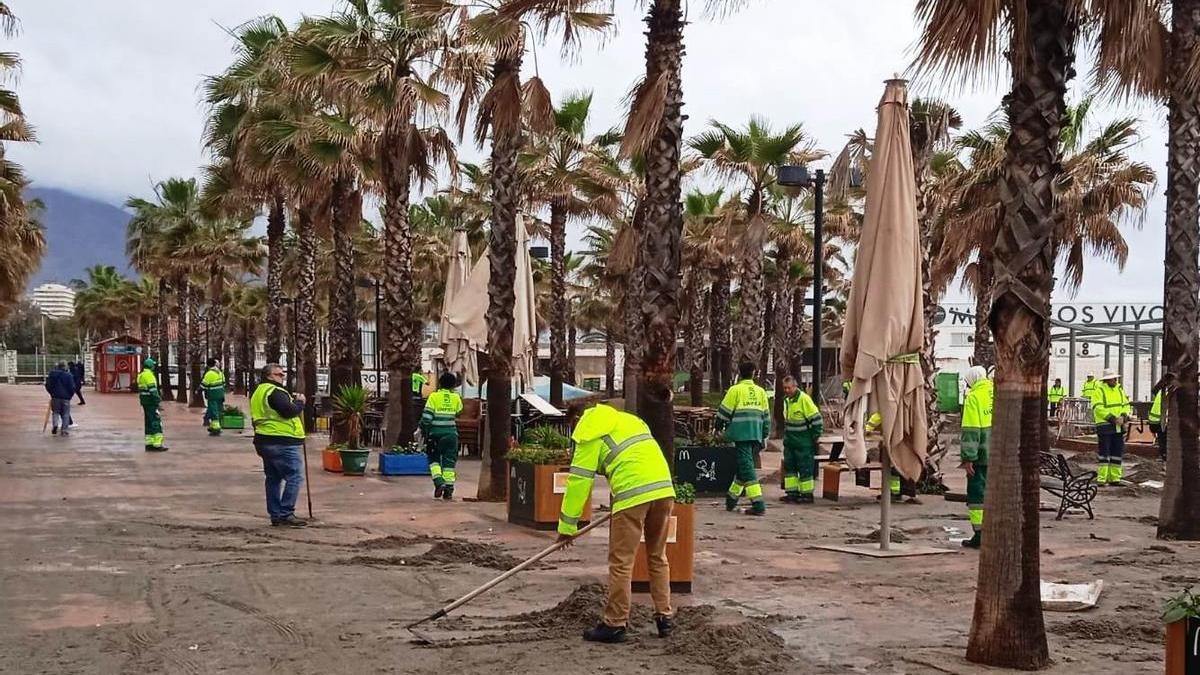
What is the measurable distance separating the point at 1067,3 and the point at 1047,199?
113cm

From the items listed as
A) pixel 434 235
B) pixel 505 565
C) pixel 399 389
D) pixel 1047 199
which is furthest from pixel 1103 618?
pixel 434 235

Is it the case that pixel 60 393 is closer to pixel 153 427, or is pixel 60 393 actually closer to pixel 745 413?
pixel 153 427

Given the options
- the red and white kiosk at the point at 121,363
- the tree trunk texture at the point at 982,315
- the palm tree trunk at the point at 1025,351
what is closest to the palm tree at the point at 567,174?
the tree trunk texture at the point at 982,315

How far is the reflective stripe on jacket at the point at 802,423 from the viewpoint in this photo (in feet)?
50.7

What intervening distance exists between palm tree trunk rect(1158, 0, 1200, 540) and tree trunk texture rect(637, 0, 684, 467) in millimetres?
5262

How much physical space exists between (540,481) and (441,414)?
3.50 meters

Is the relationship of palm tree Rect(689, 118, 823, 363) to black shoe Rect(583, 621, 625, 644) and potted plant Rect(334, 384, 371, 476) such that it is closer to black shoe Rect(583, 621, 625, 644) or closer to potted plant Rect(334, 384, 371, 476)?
potted plant Rect(334, 384, 371, 476)

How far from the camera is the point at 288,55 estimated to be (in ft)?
69.5

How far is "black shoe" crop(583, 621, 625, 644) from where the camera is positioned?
7621 millimetres

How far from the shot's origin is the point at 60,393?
92.9 ft

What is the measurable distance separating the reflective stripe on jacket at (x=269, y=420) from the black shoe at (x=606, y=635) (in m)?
6.54

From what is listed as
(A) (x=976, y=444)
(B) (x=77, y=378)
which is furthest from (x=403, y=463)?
(B) (x=77, y=378)

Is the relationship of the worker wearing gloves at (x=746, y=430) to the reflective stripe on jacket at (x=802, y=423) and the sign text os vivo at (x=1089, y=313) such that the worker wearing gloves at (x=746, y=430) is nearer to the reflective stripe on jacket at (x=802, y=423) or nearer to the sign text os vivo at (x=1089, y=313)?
the reflective stripe on jacket at (x=802, y=423)

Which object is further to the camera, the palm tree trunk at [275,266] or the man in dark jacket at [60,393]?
the palm tree trunk at [275,266]
